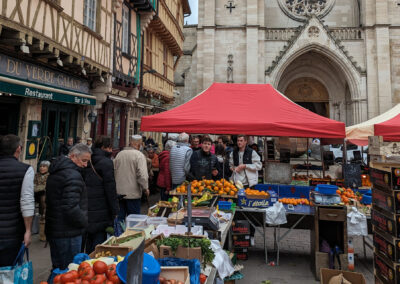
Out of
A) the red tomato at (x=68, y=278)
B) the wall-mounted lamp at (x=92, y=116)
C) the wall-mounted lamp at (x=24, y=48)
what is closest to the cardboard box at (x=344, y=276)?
the red tomato at (x=68, y=278)

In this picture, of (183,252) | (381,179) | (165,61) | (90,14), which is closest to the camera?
(183,252)

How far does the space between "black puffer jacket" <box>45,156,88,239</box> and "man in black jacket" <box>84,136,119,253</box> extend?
0.64 m

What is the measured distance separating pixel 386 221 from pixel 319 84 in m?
21.4

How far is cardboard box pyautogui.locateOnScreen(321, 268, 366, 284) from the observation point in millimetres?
2789

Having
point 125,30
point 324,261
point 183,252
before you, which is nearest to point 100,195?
point 183,252

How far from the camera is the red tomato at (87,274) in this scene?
172 centimetres

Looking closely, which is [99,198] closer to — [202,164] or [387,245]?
[202,164]

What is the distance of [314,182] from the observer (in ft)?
21.8

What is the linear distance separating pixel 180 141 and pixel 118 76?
17.3 ft

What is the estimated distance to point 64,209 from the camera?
257 centimetres

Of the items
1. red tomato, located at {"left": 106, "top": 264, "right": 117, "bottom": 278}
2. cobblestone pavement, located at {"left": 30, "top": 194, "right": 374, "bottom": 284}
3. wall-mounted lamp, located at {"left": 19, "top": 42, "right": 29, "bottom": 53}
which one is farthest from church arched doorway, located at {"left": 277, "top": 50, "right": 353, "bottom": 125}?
red tomato, located at {"left": 106, "top": 264, "right": 117, "bottom": 278}

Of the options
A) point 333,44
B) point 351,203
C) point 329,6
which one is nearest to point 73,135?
point 351,203

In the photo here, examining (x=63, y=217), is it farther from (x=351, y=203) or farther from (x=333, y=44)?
(x=333, y=44)

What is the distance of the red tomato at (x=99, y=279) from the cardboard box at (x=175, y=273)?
0.40m
